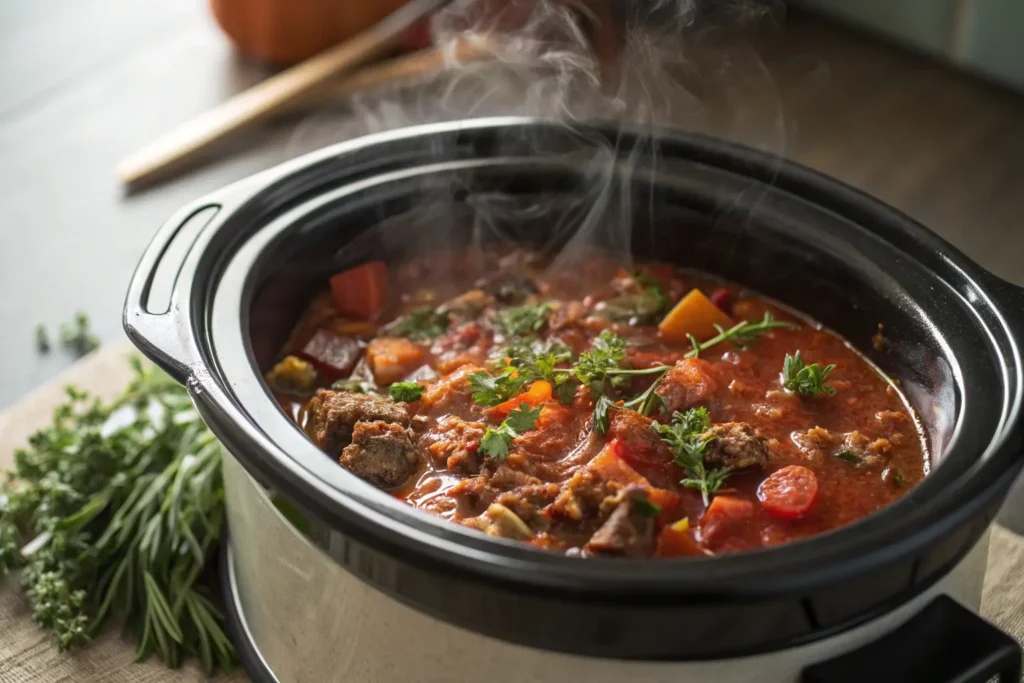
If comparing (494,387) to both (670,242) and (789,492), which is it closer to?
(789,492)

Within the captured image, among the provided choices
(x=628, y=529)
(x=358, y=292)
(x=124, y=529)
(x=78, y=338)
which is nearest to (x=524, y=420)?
(x=628, y=529)

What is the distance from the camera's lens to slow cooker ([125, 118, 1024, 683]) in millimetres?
1837

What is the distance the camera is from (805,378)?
102 inches

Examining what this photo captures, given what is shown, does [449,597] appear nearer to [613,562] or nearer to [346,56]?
[613,562]

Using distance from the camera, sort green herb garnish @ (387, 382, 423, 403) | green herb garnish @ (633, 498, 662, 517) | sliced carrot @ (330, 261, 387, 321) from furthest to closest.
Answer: sliced carrot @ (330, 261, 387, 321) < green herb garnish @ (387, 382, 423, 403) < green herb garnish @ (633, 498, 662, 517)

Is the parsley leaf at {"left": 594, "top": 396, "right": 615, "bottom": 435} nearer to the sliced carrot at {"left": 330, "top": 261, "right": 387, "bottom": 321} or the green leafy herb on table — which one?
the sliced carrot at {"left": 330, "top": 261, "right": 387, "bottom": 321}

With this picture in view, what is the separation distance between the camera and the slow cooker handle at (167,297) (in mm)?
2217

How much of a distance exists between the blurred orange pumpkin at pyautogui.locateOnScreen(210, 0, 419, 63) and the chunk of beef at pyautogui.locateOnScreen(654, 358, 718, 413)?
3.08 m

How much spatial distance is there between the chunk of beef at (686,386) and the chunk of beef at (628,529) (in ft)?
1.40

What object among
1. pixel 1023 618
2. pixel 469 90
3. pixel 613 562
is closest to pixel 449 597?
pixel 613 562

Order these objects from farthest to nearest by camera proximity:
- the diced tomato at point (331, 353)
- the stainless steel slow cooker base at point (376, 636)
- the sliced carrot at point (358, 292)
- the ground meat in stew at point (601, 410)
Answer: the sliced carrot at point (358, 292) < the diced tomato at point (331, 353) < the ground meat in stew at point (601, 410) < the stainless steel slow cooker base at point (376, 636)

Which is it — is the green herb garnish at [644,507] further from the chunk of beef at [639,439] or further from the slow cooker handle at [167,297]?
the slow cooker handle at [167,297]

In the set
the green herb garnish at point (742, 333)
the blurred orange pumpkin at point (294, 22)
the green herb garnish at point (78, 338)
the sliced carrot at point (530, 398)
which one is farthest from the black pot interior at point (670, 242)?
the blurred orange pumpkin at point (294, 22)

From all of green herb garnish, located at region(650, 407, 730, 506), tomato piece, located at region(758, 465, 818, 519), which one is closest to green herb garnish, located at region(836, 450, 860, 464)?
tomato piece, located at region(758, 465, 818, 519)
